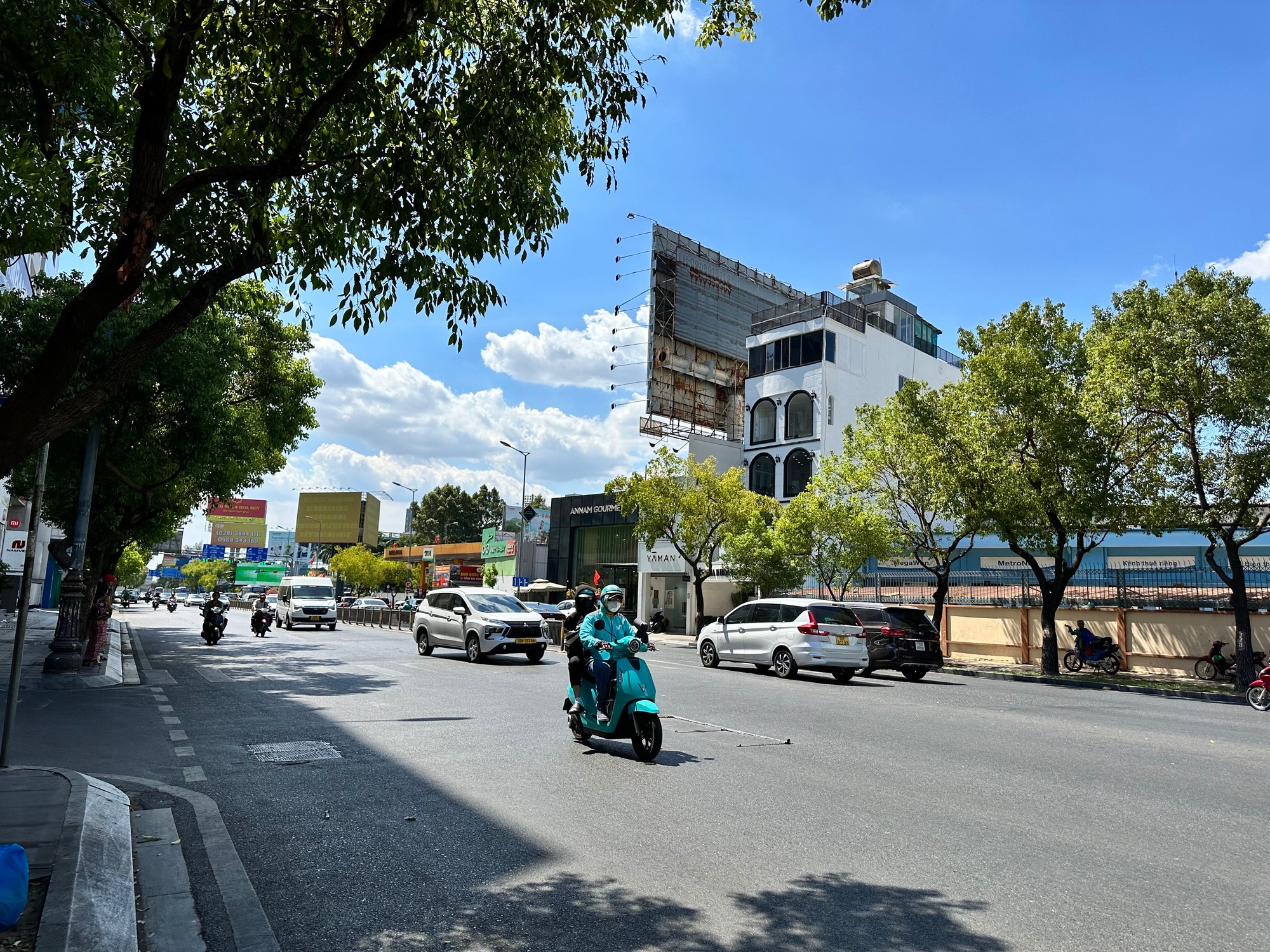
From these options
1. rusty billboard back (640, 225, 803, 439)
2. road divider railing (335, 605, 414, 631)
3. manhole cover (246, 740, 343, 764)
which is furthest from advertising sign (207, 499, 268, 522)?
manhole cover (246, 740, 343, 764)

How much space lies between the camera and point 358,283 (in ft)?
25.3

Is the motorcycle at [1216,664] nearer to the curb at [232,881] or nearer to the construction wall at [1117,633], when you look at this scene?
the construction wall at [1117,633]

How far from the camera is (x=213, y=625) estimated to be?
93.6 feet

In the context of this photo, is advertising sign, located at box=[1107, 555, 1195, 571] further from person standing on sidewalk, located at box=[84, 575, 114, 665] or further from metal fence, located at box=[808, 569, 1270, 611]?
person standing on sidewalk, located at box=[84, 575, 114, 665]

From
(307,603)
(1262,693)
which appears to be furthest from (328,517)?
(1262,693)

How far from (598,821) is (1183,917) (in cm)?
351

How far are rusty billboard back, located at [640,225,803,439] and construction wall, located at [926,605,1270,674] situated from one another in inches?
1043

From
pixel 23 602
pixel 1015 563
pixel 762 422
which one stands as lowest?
pixel 23 602

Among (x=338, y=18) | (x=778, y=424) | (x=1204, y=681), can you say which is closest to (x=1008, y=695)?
(x=1204, y=681)

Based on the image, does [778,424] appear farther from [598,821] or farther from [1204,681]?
[598,821]

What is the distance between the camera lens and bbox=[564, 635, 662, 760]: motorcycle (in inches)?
342

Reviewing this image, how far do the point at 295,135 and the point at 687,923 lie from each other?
616 cm

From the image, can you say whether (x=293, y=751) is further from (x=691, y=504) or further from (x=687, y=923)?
(x=691, y=504)

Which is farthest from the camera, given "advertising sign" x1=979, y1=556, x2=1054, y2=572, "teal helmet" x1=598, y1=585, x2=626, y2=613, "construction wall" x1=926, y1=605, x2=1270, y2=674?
"advertising sign" x1=979, y1=556, x2=1054, y2=572
